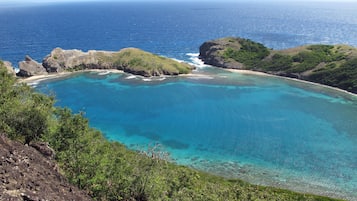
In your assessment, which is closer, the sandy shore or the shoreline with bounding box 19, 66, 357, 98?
the shoreline with bounding box 19, 66, 357, 98

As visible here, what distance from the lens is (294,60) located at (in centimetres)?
13675

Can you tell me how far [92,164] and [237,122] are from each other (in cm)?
5714

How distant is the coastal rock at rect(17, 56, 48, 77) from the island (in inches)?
2859

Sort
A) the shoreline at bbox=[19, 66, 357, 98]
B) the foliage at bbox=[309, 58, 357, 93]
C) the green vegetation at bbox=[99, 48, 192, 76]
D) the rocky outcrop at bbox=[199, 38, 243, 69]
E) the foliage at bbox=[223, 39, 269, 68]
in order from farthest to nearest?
the foliage at bbox=[223, 39, 269, 68] < the rocky outcrop at bbox=[199, 38, 243, 69] < the green vegetation at bbox=[99, 48, 192, 76] < the shoreline at bbox=[19, 66, 357, 98] < the foliage at bbox=[309, 58, 357, 93]

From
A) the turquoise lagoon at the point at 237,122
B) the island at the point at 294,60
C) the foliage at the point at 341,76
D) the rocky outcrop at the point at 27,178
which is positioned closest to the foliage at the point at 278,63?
the island at the point at 294,60

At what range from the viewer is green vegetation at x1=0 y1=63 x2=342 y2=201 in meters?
29.7

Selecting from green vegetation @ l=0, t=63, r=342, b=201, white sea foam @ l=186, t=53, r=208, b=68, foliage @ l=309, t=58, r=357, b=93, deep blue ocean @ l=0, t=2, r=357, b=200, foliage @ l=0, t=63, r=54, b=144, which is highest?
foliage @ l=0, t=63, r=54, b=144

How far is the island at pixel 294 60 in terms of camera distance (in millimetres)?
119000

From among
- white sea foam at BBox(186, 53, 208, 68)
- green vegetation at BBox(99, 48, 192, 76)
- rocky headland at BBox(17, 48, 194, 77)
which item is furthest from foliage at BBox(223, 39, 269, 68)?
green vegetation at BBox(99, 48, 192, 76)

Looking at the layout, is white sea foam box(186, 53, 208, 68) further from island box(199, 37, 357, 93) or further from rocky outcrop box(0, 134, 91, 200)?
rocky outcrop box(0, 134, 91, 200)

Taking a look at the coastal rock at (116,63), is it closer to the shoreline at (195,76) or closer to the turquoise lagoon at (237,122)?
the shoreline at (195,76)

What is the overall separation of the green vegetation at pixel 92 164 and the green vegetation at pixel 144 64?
293ft

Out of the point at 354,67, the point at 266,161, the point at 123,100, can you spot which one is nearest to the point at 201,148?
the point at 266,161

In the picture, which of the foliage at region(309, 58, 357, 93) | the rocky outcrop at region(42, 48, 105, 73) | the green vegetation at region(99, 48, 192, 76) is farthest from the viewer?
the green vegetation at region(99, 48, 192, 76)
